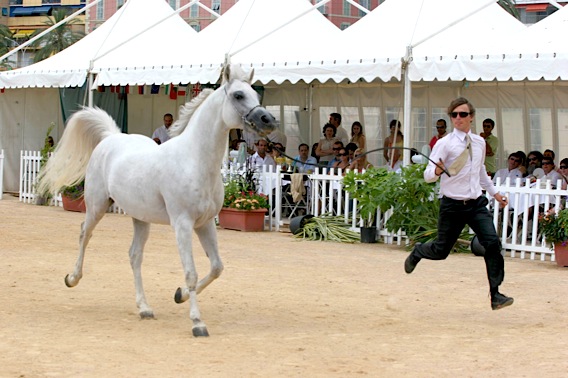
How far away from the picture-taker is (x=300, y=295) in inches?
382

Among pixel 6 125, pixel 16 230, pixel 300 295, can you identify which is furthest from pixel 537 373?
pixel 6 125

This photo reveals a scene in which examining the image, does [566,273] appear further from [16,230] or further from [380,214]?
[16,230]

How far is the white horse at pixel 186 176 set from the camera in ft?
25.4

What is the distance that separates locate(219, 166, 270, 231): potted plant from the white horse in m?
7.17

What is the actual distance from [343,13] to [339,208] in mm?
56100

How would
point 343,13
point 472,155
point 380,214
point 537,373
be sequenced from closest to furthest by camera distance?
point 537,373, point 472,155, point 380,214, point 343,13

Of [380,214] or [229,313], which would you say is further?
[380,214]

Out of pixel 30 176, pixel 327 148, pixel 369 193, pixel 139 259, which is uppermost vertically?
pixel 327 148

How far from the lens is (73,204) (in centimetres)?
1939

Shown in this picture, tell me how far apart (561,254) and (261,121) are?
6310mm

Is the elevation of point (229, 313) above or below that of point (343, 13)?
below

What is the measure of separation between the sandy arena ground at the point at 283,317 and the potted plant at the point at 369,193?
2.68 feet

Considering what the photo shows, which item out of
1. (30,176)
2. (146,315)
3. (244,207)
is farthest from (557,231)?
(30,176)

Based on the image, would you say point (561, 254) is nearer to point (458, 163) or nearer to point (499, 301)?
point (499, 301)
